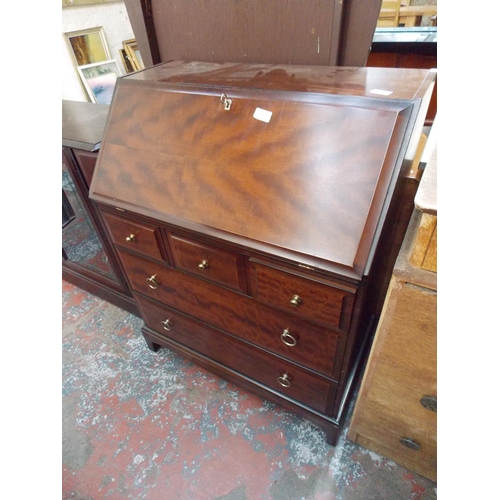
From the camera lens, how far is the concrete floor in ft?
3.83

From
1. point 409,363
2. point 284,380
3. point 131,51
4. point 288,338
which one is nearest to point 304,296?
point 288,338

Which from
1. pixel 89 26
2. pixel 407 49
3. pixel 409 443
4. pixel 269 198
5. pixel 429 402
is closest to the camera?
pixel 269 198

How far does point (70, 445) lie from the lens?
135 centimetres

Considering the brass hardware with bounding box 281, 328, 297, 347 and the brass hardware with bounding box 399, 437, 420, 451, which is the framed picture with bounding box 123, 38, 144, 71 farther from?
the brass hardware with bounding box 399, 437, 420, 451

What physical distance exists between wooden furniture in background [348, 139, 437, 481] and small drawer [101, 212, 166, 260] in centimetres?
72

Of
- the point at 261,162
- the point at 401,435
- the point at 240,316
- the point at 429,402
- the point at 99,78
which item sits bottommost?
the point at 401,435

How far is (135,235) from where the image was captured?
1078mm

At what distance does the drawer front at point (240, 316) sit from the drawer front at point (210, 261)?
0.05m

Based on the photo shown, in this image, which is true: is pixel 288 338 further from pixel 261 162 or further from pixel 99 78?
pixel 99 78

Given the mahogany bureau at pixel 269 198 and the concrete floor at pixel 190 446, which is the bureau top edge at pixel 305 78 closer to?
the mahogany bureau at pixel 269 198

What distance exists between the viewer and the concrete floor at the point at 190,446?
1.17 meters

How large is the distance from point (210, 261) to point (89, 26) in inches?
119

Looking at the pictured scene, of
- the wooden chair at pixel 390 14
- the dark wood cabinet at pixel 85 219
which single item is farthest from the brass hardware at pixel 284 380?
the wooden chair at pixel 390 14
